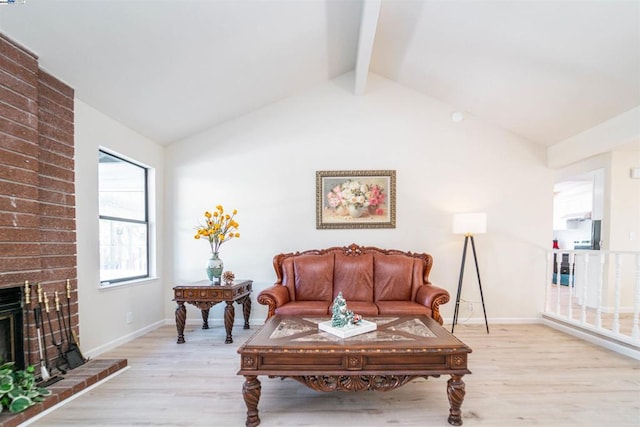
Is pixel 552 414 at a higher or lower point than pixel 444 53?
lower

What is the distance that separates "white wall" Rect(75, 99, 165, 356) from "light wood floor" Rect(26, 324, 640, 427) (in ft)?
1.05

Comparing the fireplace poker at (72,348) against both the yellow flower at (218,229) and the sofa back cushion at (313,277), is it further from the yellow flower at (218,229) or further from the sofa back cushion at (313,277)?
the sofa back cushion at (313,277)

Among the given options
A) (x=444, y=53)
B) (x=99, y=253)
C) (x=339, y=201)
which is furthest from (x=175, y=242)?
(x=444, y=53)

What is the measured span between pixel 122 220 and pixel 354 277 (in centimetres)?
284

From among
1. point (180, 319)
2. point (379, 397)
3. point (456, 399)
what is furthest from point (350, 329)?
point (180, 319)

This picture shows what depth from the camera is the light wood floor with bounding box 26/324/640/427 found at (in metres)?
1.98

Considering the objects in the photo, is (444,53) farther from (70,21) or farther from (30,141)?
(30,141)

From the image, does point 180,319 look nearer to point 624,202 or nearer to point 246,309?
point 246,309

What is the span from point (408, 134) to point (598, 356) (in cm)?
316

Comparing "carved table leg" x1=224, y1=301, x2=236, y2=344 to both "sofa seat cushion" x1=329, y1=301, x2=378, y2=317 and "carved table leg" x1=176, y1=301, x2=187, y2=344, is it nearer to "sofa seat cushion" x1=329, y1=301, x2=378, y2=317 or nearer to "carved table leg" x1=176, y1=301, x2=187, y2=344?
"carved table leg" x1=176, y1=301, x2=187, y2=344

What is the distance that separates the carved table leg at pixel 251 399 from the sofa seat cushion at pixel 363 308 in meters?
1.31

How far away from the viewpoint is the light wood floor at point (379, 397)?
198 centimetres

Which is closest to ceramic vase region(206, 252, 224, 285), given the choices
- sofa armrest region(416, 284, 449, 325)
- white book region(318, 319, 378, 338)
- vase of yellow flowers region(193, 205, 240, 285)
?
vase of yellow flowers region(193, 205, 240, 285)

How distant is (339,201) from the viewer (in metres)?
4.15
